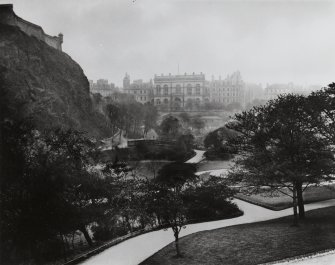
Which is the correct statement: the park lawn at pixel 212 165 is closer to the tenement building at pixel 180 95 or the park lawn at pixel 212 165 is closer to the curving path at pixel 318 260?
the curving path at pixel 318 260

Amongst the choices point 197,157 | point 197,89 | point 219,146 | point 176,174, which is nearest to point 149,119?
point 197,89

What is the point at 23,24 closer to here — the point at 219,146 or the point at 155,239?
the point at 219,146

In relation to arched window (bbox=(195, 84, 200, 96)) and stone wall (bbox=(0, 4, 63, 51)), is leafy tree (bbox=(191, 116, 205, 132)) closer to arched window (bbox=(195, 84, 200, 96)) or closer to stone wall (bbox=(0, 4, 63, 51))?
arched window (bbox=(195, 84, 200, 96))

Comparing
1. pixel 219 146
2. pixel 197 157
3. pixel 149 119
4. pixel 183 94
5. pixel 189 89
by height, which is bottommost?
pixel 197 157

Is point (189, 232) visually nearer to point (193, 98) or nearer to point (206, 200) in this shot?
point (206, 200)

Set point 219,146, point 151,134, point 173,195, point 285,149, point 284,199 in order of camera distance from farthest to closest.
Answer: point 151,134 < point 219,146 < point 284,199 < point 285,149 < point 173,195
